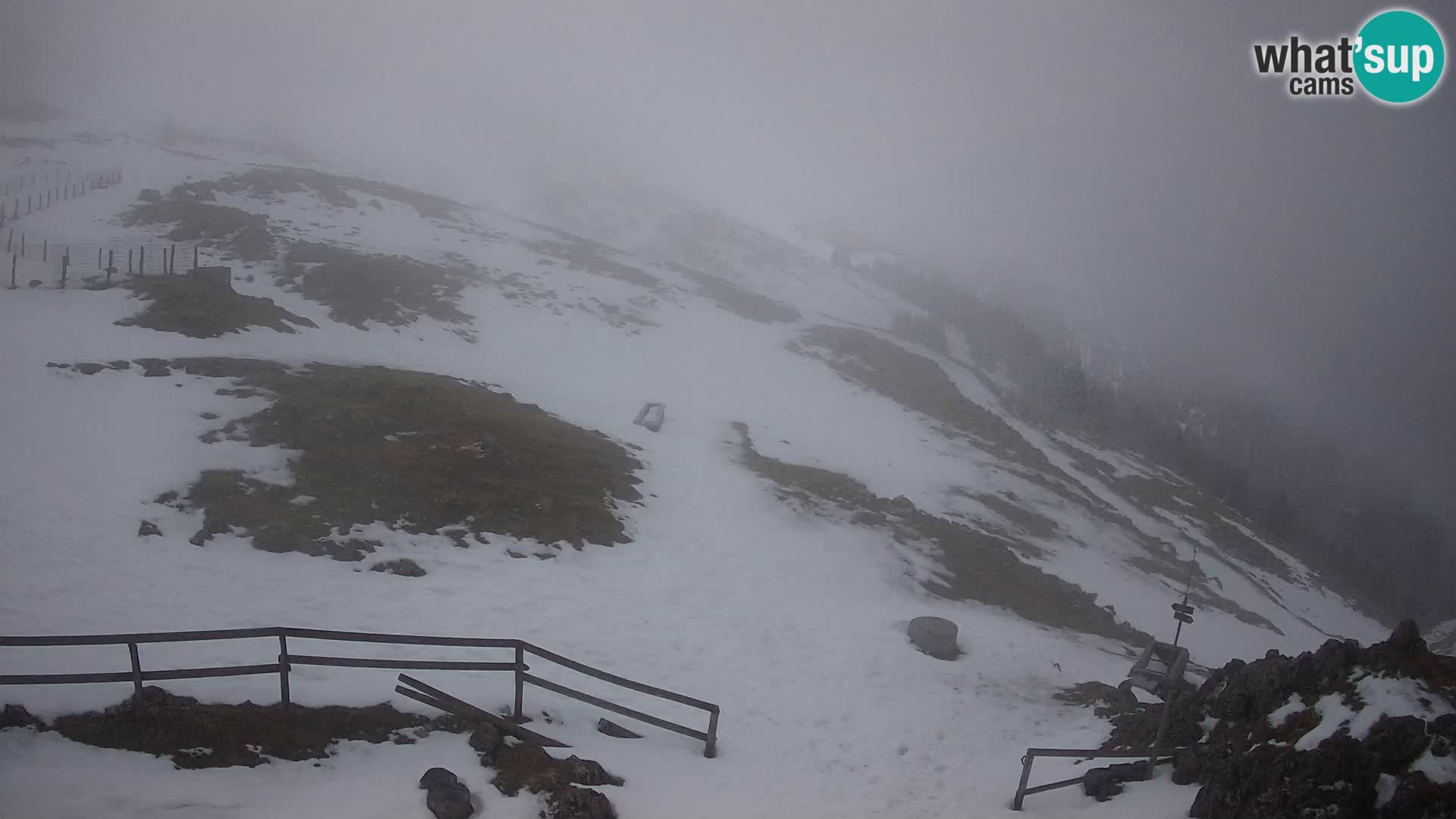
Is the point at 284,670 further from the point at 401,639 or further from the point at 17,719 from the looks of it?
the point at 17,719

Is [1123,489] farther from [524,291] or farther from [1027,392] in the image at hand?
[524,291]

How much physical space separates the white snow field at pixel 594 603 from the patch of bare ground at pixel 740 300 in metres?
26.1

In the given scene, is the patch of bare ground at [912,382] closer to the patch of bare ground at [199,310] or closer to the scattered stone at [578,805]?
the patch of bare ground at [199,310]

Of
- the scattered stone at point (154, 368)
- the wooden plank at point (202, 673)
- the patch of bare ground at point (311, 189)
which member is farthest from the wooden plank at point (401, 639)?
the patch of bare ground at point (311, 189)

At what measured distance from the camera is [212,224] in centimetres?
4588

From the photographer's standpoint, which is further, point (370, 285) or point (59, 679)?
point (370, 285)

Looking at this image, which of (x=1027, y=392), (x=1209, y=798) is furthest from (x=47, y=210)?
(x=1027, y=392)

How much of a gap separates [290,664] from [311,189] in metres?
65.9

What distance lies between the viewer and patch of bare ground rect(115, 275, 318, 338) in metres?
27.8

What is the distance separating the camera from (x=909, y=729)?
1547cm

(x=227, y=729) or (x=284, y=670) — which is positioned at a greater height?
(x=284, y=670)

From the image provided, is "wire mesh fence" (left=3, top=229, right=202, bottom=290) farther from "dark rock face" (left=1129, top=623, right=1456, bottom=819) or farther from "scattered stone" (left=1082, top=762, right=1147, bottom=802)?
"dark rock face" (left=1129, top=623, right=1456, bottom=819)

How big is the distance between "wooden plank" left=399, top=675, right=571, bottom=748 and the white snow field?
516 mm

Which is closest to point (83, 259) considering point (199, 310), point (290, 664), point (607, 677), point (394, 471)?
point (199, 310)
